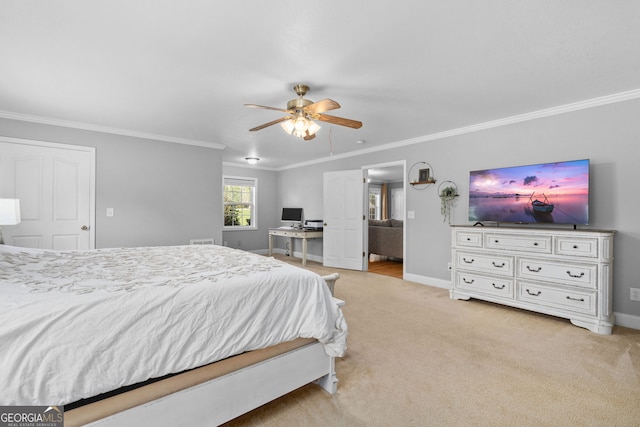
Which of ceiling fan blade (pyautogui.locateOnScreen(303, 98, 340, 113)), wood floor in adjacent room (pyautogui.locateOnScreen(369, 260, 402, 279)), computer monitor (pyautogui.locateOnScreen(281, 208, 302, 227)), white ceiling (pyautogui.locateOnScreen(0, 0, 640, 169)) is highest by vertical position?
white ceiling (pyautogui.locateOnScreen(0, 0, 640, 169))

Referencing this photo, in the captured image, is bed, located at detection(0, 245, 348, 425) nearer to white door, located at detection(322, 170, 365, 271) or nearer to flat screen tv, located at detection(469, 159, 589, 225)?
flat screen tv, located at detection(469, 159, 589, 225)

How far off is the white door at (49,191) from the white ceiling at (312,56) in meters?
0.46

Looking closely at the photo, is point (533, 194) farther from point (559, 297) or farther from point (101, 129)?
point (101, 129)

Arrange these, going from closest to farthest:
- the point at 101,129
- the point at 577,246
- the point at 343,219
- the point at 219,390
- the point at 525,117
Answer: the point at 219,390
the point at 577,246
the point at 525,117
the point at 101,129
the point at 343,219

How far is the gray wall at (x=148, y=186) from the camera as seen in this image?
4.20 meters

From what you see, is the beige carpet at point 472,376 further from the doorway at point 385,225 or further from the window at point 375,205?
the window at point 375,205

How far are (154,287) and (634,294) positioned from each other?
14.1ft

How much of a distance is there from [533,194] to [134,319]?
4.06 meters

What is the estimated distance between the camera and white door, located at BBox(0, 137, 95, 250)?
367cm

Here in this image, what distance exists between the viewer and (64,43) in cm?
213

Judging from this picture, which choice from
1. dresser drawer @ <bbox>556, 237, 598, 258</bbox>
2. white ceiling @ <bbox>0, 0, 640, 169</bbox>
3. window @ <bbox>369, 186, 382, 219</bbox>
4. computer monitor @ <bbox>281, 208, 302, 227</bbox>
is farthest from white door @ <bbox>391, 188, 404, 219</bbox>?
dresser drawer @ <bbox>556, 237, 598, 258</bbox>

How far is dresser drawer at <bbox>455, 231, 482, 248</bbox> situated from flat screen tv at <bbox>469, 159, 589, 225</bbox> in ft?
1.03

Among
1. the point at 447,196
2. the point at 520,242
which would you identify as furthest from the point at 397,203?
the point at 520,242

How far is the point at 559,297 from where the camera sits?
3.11m
